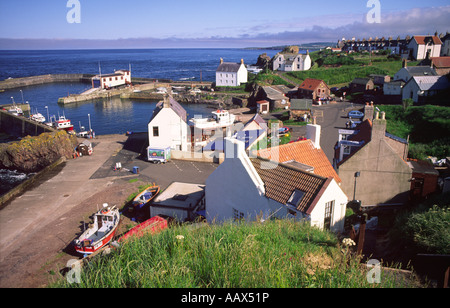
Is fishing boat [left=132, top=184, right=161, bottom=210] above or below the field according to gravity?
below

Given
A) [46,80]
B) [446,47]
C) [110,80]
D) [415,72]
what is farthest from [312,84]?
[46,80]

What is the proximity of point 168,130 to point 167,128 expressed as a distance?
0.23m

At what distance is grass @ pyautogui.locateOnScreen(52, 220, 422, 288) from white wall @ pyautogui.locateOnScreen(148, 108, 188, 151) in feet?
84.2

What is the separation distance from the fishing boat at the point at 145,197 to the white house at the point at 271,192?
8.05 meters

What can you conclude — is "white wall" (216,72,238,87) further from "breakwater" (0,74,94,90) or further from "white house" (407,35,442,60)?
"breakwater" (0,74,94,90)

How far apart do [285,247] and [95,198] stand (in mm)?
19051

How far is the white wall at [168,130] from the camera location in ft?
107

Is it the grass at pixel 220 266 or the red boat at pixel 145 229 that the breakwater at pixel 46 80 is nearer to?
the red boat at pixel 145 229

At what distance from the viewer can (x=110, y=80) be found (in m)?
93.8

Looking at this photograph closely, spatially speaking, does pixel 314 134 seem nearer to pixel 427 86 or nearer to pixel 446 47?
pixel 427 86

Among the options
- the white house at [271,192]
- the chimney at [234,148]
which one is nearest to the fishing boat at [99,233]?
the white house at [271,192]

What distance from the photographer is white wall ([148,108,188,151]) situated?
3269cm

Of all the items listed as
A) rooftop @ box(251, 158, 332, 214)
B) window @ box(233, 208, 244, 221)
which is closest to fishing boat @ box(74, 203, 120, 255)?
window @ box(233, 208, 244, 221)

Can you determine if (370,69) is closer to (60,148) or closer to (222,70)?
(222,70)
